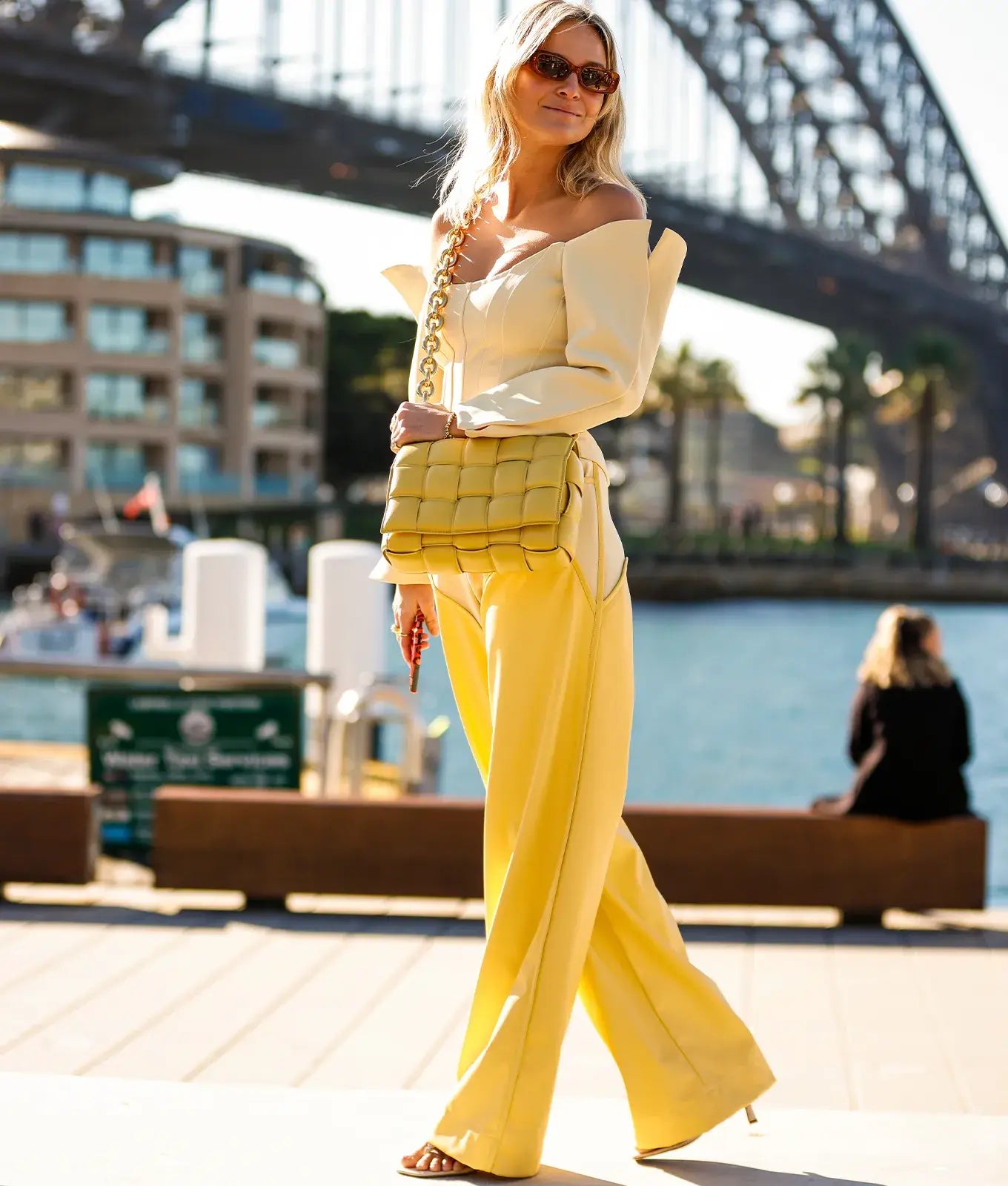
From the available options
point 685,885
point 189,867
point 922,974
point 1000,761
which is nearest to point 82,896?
point 189,867

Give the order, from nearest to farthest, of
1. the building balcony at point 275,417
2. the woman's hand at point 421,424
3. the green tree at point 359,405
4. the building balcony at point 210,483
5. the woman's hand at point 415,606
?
the woman's hand at point 421,424 < the woman's hand at point 415,606 < the building balcony at point 210,483 < the building balcony at point 275,417 < the green tree at point 359,405

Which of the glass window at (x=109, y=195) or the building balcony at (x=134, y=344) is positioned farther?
the building balcony at (x=134, y=344)

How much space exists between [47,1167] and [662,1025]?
861mm

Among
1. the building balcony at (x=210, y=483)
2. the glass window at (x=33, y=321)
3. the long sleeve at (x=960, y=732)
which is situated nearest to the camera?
the long sleeve at (x=960, y=732)

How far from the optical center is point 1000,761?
24.2 metres

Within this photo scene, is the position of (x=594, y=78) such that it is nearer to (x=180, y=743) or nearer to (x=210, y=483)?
(x=180, y=743)

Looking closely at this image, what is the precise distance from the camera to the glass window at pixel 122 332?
54.1 metres

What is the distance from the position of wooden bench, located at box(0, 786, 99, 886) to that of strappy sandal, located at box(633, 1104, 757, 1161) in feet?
9.31

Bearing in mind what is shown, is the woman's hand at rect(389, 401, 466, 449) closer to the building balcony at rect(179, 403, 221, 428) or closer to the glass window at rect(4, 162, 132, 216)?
the glass window at rect(4, 162, 132, 216)

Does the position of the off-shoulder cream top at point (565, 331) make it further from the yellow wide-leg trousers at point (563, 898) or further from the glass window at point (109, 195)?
the glass window at point (109, 195)

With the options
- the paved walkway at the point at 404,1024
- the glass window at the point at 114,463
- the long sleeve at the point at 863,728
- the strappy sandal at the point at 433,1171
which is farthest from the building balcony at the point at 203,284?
the strappy sandal at the point at 433,1171

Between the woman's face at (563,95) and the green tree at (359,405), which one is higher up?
the green tree at (359,405)

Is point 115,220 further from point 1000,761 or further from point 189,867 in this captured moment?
point 189,867

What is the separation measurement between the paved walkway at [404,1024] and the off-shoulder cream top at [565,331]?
1.04 m
